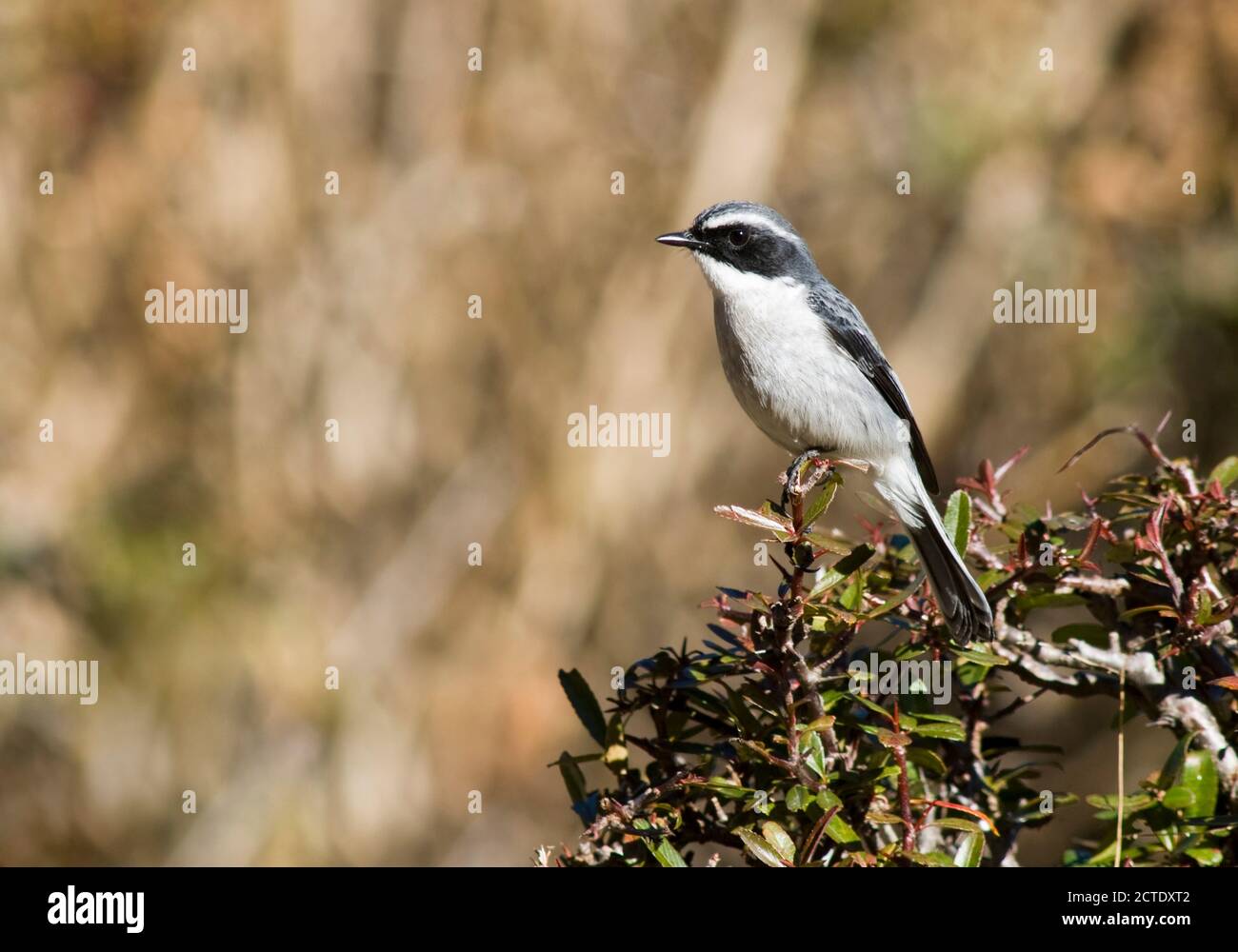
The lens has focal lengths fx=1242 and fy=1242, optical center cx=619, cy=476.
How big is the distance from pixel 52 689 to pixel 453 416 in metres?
2.52

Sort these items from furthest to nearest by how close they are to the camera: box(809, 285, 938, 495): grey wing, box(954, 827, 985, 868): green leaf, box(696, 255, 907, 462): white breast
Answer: box(809, 285, 938, 495): grey wing
box(696, 255, 907, 462): white breast
box(954, 827, 985, 868): green leaf

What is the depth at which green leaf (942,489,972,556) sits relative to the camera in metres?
2.69

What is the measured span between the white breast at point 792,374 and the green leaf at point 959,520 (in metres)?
1.42

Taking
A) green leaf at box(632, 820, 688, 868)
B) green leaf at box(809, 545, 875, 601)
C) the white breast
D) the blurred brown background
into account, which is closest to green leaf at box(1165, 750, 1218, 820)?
green leaf at box(809, 545, 875, 601)

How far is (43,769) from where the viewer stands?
6.34m

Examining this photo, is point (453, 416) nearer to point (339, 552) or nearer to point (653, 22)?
point (339, 552)

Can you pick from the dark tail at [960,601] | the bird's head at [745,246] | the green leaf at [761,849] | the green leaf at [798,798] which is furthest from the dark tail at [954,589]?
the bird's head at [745,246]

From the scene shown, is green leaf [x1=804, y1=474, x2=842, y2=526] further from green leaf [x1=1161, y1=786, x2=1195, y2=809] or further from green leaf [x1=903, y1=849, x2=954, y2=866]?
green leaf [x1=1161, y1=786, x2=1195, y2=809]

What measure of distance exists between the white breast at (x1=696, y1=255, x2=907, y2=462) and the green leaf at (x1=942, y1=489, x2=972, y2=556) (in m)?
1.42

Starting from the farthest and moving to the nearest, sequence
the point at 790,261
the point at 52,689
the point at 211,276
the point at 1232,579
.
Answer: the point at 211,276, the point at 52,689, the point at 790,261, the point at 1232,579

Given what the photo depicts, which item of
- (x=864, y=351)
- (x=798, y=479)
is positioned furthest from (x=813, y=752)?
(x=864, y=351)

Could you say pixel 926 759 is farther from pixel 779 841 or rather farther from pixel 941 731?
pixel 779 841

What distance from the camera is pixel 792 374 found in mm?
4125

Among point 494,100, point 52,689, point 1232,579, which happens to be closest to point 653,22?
point 494,100
